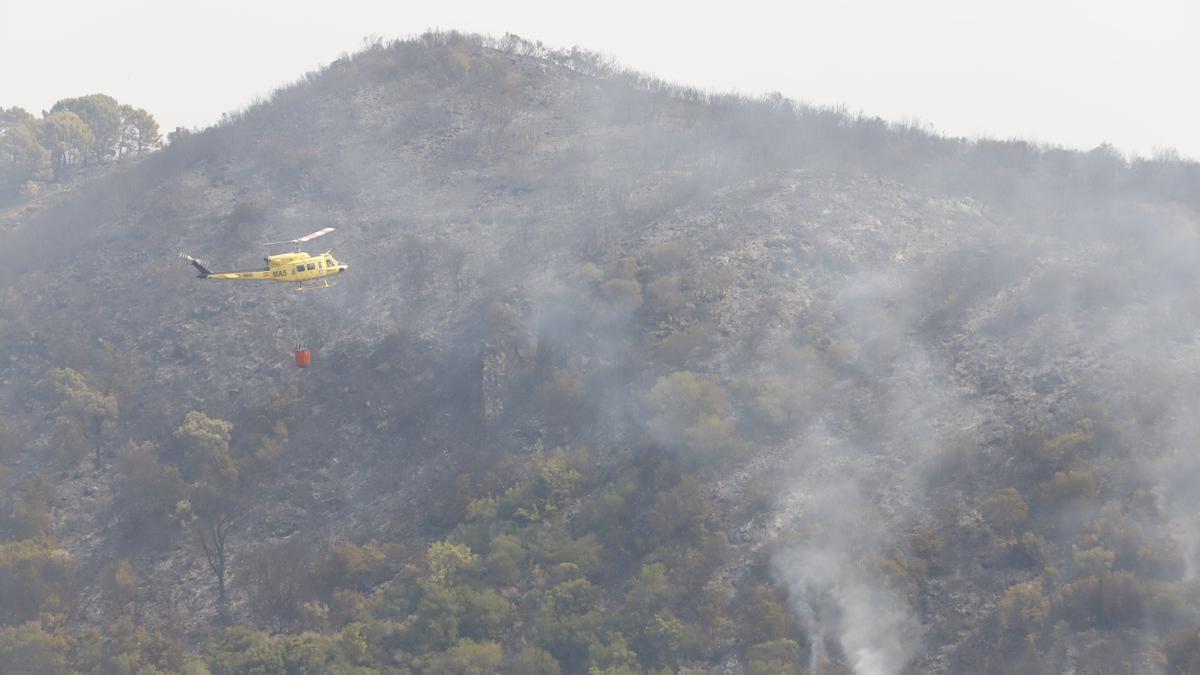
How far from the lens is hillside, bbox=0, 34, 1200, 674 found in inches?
2474

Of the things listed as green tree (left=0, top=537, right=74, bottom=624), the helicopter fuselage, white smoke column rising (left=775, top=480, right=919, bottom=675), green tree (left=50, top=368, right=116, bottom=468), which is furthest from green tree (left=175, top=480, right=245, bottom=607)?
white smoke column rising (left=775, top=480, right=919, bottom=675)

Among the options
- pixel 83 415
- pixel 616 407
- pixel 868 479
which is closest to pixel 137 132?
pixel 83 415

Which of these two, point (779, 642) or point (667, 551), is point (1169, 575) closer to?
point (779, 642)

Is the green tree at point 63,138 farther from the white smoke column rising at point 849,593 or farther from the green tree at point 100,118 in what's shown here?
the white smoke column rising at point 849,593

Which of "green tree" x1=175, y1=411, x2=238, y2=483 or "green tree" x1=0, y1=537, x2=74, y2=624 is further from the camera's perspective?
"green tree" x1=175, y1=411, x2=238, y2=483

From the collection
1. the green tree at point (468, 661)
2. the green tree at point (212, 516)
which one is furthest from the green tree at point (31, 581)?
the green tree at point (468, 661)

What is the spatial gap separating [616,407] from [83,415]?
39.1m

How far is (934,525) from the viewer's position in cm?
6569

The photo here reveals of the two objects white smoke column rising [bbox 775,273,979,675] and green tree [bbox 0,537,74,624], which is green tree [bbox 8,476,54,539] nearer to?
green tree [bbox 0,537,74,624]

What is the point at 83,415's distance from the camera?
85.6 metres

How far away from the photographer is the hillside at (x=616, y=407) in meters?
62.8

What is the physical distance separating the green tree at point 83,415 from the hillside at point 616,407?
0.92 ft

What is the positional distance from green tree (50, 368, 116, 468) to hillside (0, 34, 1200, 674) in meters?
0.28

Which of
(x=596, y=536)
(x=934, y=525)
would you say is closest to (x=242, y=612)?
(x=596, y=536)
